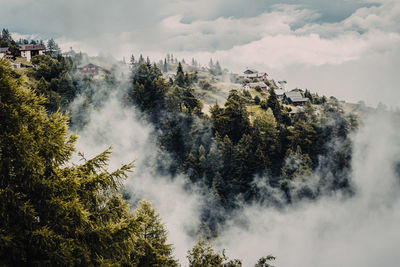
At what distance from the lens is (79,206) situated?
7.25 metres

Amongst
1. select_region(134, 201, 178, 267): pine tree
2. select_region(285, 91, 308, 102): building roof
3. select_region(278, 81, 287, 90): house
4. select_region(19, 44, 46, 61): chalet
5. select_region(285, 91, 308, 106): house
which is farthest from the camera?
select_region(278, 81, 287, 90): house

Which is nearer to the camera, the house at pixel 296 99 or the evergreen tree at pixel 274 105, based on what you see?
the evergreen tree at pixel 274 105

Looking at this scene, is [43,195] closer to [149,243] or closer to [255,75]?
[149,243]

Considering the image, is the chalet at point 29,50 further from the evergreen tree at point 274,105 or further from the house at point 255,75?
the house at point 255,75

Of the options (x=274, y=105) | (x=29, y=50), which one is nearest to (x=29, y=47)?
(x=29, y=50)

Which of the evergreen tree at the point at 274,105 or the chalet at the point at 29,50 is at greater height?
the chalet at the point at 29,50

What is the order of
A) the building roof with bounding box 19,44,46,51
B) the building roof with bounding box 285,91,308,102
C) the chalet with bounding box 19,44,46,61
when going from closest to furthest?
1. the building roof with bounding box 285,91,308,102
2. the chalet with bounding box 19,44,46,61
3. the building roof with bounding box 19,44,46,51

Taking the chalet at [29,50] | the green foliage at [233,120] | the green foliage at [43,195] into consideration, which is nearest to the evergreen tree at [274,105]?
the green foliage at [233,120]

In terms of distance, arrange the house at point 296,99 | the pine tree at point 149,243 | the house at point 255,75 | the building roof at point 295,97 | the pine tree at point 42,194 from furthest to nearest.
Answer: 1. the house at point 255,75
2. the building roof at point 295,97
3. the house at point 296,99
4. the pine tree at point 149,243
5. the pine tree at point 42,194

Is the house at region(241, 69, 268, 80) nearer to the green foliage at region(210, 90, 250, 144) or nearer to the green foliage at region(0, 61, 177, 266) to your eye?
the green foliage at region(210, 90, 250, 144)

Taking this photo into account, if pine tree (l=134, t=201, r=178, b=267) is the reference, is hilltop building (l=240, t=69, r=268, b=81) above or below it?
above

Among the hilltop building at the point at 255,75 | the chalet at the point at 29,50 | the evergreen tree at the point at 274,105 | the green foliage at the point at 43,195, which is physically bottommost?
the green foliage at the point at 43,195

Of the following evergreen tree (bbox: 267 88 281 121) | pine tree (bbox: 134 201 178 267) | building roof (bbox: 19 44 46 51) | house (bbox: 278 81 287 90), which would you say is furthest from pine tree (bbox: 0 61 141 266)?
house (bbox: 278 81 287 90)

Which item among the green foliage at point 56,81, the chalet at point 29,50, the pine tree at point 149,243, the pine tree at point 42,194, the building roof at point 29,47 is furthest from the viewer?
the building roof at point 29,47
